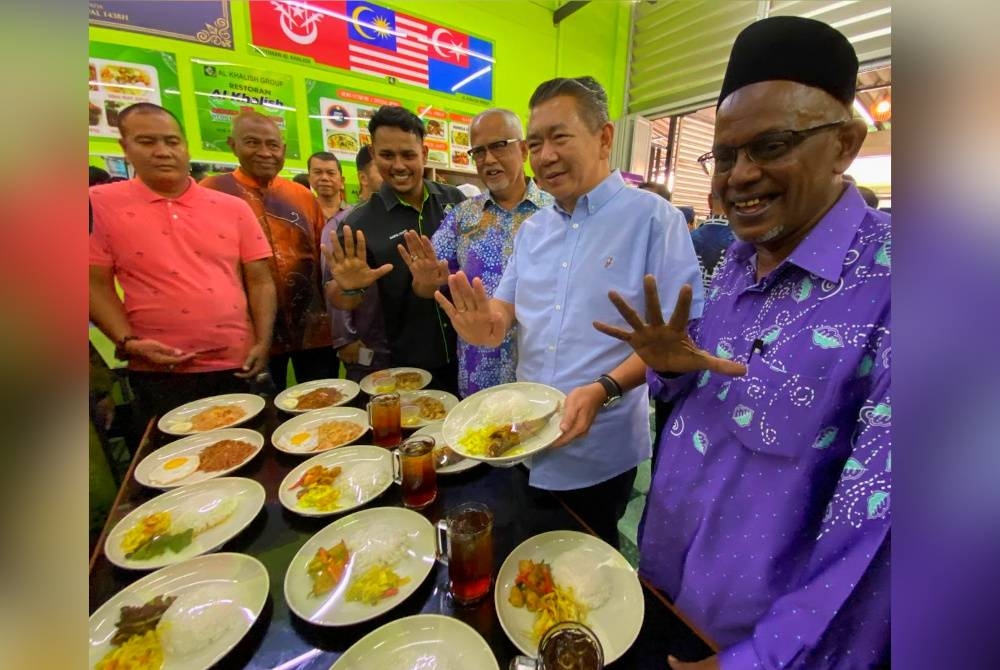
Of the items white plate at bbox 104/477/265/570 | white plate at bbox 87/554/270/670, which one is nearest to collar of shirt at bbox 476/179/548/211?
white plate at bbox 104/477/265/570

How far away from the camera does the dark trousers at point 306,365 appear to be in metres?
3.05

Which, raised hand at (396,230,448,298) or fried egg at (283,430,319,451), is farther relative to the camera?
raised hand at (396,230,448,298)

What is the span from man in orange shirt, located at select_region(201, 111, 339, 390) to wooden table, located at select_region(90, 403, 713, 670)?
1533 millimetres

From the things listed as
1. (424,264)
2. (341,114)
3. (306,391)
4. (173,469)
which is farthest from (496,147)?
(341,114)

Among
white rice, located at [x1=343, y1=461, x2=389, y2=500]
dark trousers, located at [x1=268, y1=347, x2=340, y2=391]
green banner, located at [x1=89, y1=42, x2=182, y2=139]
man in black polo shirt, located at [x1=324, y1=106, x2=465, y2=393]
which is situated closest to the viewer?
white rice, located at [x1=343, y1=461, x2=389, y2=500]

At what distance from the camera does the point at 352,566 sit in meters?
1.01

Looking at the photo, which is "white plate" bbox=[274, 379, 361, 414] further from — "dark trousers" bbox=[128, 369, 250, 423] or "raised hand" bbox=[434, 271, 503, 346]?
"raised hand" bbox=[434, 271, 503, 346]

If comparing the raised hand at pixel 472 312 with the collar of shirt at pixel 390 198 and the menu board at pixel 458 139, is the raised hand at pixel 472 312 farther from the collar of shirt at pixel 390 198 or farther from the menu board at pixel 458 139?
the menu board at pixel 458 139

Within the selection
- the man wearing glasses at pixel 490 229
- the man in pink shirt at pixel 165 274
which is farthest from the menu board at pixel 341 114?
the man wearing glasses at pixel 490 229

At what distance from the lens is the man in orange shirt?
2.75m

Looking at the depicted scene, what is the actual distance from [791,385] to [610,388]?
59cm

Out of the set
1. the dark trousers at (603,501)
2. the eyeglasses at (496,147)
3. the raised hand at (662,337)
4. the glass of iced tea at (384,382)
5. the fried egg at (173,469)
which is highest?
the eyeglasses at (496,147)

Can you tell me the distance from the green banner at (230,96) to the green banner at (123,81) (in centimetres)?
18
